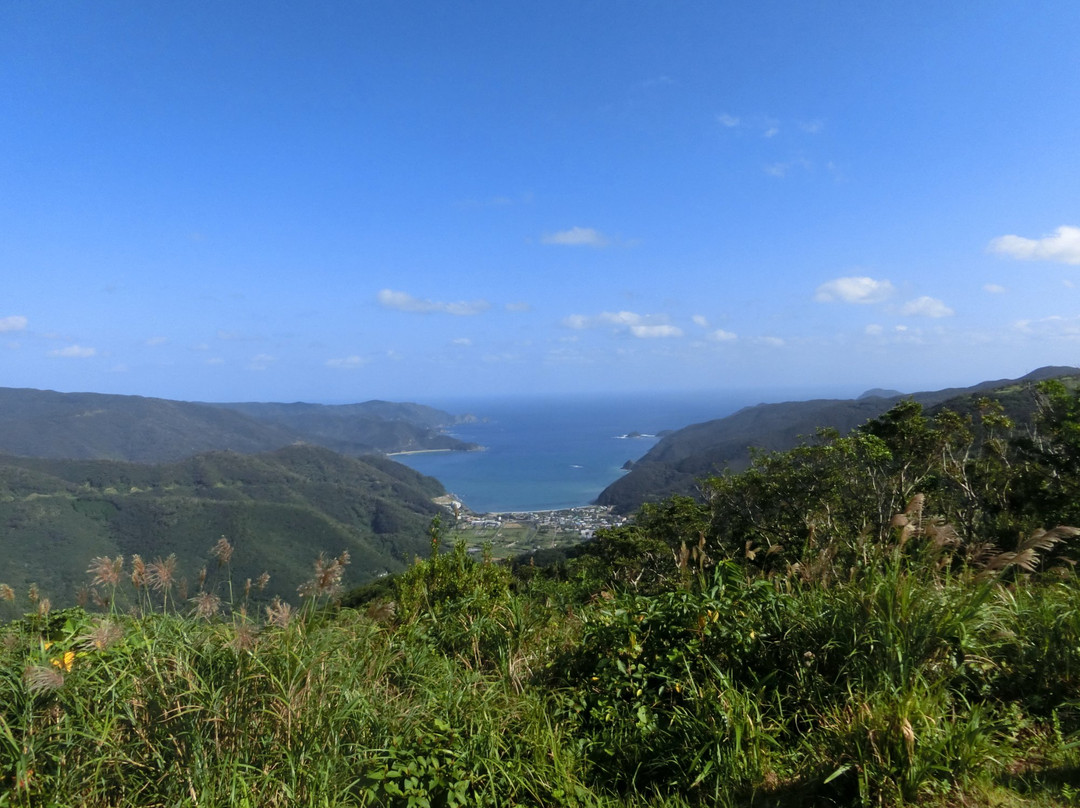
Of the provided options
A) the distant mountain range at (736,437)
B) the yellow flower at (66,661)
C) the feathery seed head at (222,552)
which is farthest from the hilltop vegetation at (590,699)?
the distant mountain range at (736,437)

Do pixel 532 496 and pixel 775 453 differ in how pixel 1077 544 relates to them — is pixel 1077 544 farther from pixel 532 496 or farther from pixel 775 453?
pixel 532 496

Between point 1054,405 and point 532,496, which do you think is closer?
point 1054,405

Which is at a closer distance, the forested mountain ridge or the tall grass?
the tall grass

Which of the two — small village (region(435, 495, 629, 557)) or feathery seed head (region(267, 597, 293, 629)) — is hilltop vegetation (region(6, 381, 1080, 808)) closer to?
feathery seed head (region(267, 597, 293, 629))

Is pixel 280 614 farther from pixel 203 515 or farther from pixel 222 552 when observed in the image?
pixel 203 515

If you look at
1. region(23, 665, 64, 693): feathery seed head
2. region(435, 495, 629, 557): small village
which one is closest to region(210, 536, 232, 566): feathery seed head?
region(23, 665, 64, 693): feathery seed head

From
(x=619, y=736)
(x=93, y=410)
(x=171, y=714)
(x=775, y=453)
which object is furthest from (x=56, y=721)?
(x=93, y=410)

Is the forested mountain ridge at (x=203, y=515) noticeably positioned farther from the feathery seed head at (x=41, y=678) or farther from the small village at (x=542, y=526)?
the feathery seed head at (x=41, y=678)

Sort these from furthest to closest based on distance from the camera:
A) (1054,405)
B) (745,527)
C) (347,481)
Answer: (347,481) → (745,527) → (1054,405)
